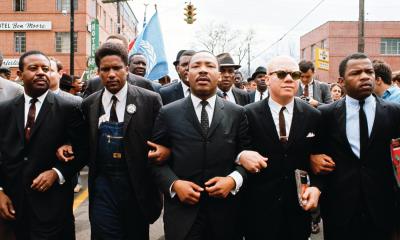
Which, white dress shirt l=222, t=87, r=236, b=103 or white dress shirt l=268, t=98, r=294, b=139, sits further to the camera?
white dress shirt l=222, t=87, r=236, b=103

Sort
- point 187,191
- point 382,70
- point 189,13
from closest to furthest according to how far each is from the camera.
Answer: point 187,191, point 382,70, point 189,13

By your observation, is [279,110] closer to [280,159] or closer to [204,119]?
[280,159]

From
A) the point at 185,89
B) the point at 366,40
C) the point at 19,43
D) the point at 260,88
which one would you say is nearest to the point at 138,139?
the point at 185,89

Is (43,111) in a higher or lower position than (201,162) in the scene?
higher

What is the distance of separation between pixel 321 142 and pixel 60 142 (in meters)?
2.42

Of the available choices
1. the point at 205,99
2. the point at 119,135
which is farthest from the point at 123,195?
the point at 205,99

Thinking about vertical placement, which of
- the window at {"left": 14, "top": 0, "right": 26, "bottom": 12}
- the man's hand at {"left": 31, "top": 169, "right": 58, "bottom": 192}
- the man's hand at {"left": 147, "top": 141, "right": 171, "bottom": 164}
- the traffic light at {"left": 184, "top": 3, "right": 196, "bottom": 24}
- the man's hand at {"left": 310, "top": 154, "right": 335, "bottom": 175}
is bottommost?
the man's hand at {"left": 31, "top": 169, "right": 58, "bottom": 192}

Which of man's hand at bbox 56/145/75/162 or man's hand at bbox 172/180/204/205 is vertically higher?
man's hand at bbox 56/145/75/162

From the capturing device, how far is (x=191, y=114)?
3.89 metres

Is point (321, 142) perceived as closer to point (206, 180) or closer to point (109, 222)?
point (206, 180)

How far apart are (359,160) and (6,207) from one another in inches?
124

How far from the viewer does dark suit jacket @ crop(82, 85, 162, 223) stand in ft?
13.9

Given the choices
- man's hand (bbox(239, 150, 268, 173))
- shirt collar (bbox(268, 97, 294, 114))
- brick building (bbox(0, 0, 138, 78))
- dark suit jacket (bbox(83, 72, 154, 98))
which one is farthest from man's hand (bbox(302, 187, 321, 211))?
brick building (bbox(0, 0, 138, 78))

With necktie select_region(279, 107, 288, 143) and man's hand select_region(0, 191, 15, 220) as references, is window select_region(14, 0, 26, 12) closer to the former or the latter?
man's hand select_region(0, 191, 15, 220)
